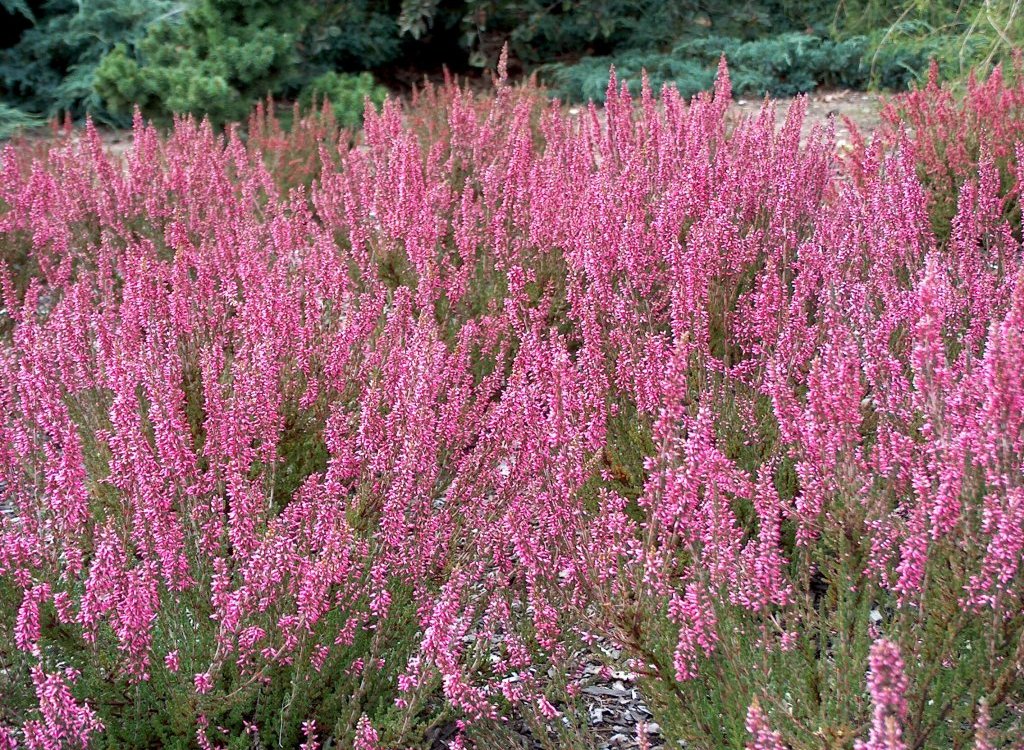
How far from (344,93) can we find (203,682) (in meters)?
8.32

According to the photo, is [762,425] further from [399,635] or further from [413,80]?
[413,80]

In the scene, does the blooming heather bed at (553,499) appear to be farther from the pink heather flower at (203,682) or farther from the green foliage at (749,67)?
the green foliage at (749,67)

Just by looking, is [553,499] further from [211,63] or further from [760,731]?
[211,63]

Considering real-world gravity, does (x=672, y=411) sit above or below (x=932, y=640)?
above

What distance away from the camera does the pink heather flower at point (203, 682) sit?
184 centimetres

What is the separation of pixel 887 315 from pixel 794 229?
1.23 m

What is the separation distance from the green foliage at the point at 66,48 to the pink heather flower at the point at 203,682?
29.1 ft

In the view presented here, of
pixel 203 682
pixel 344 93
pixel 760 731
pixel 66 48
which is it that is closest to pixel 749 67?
pixel 344 93

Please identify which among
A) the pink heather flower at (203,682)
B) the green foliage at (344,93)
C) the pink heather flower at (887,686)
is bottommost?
the pink heather flower at (203,682)

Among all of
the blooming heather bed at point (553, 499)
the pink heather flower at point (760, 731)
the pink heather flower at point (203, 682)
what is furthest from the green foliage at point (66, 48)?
the pink heather flower at point (760, 731)

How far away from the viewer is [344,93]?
372 inches

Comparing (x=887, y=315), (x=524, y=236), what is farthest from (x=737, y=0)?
(x=887, y=315)

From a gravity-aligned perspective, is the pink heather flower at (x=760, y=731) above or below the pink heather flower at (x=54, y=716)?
above

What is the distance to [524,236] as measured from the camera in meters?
4.16
